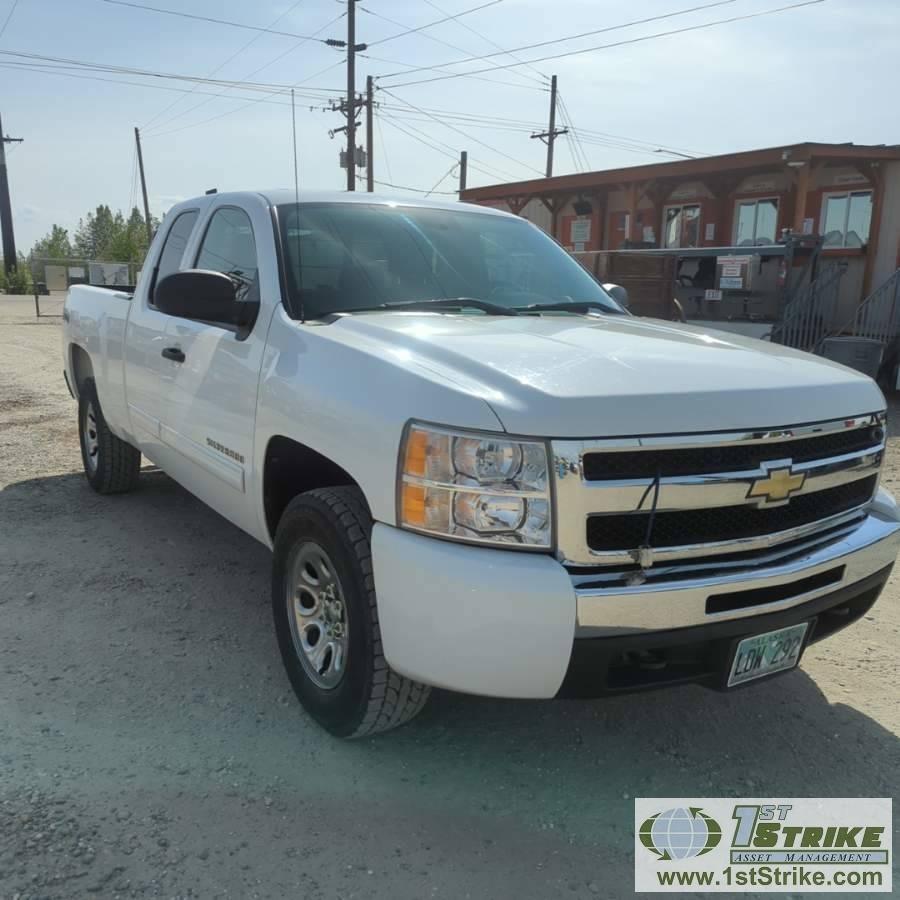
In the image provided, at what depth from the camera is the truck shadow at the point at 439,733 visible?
102 inches

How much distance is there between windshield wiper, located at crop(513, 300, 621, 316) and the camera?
355 cm

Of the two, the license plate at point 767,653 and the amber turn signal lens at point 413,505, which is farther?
the license plate at point 767,653

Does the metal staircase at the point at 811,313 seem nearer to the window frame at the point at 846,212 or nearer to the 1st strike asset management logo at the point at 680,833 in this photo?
the window frame at the point at 846,212

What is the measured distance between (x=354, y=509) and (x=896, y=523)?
194 cm

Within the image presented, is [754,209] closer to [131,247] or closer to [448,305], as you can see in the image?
[448,305]

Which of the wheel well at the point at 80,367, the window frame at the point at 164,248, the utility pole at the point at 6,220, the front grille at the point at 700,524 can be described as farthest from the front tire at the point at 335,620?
the utility pole at the point at 6,220

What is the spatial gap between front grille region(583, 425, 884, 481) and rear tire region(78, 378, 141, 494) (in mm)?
4098

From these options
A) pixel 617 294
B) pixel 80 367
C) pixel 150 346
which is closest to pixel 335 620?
pixel 150 346

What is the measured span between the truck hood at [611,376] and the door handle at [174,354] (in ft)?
3.88

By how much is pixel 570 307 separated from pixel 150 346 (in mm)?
2177

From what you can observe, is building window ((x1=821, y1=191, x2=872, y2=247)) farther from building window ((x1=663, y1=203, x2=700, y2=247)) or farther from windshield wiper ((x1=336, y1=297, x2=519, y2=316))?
windshield wiper ((x1=336, y1=297, x2=519, y2=316))

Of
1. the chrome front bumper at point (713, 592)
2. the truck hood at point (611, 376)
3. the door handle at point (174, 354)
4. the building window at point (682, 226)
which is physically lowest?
the chrome front bumper at point (713, 592)

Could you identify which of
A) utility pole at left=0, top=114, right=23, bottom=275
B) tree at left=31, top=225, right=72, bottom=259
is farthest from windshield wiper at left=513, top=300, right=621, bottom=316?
tree at left=31, top=225, right=72, bottom=259

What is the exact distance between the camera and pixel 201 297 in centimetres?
314
